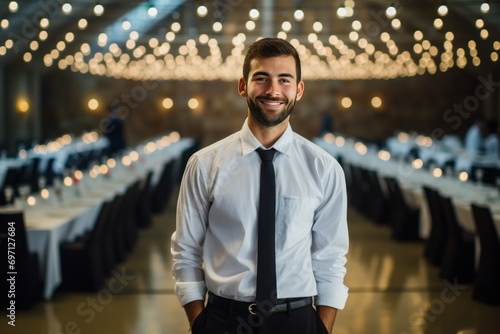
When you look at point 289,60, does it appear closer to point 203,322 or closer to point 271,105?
point 271,105

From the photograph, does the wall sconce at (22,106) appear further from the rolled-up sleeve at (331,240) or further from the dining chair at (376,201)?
the rolled-up sleeve at (331,240)

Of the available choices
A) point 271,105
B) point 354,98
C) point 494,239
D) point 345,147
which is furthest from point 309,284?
point 354,98

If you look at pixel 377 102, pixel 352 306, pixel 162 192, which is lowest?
pixel 162 192

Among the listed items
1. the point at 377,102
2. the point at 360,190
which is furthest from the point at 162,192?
the point at 377,102

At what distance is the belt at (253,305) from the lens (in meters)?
2.35

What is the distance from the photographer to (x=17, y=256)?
19.7ft

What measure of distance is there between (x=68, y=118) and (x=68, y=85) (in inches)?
41.8

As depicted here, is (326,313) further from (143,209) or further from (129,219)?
(143,209)

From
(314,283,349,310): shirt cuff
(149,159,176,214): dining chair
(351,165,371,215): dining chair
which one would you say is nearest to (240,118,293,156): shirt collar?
(314,283,349,310): shirt cuff

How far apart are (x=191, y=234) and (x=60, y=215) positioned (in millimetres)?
4918

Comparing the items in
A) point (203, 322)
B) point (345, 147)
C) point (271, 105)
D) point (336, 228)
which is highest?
point (271, 105)

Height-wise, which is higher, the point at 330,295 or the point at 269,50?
the point at 269,50

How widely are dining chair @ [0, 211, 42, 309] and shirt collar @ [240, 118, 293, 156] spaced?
400cm

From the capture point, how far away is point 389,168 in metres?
12.4
